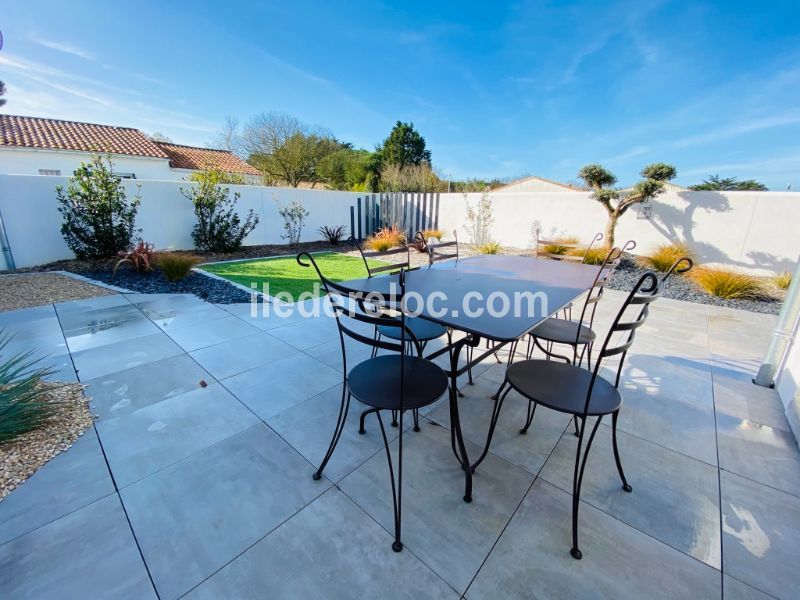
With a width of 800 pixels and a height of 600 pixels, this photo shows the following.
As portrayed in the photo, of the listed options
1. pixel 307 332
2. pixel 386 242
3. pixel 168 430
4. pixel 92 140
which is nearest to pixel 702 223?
pixel 386 242

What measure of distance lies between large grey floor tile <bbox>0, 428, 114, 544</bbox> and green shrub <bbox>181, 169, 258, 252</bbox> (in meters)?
6.37

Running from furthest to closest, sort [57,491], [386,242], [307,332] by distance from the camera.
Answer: [386,242]
[307,332]
[57,491]

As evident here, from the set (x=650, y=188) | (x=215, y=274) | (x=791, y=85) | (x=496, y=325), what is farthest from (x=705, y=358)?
(x=215, y=274)

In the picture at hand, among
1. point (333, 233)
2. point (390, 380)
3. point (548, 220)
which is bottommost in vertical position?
point (390, 380)

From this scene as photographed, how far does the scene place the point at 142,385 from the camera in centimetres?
Result: 208

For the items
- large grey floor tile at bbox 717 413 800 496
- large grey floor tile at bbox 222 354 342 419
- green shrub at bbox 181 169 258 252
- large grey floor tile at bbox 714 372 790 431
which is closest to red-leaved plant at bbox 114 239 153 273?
green shrub at bbox 181 169 258 252

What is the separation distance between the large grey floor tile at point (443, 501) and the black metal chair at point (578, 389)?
0.14 metres

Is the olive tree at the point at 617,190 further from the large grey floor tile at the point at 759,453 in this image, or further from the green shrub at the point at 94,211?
the green shrub at the point at 94,211

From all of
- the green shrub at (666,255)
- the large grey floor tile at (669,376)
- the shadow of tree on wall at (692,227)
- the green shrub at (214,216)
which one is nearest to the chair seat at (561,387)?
the large grey floor tile at (669,376)

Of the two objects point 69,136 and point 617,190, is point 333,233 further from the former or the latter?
point 69,136

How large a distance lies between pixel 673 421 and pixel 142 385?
136 inches

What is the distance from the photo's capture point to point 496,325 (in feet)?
4.01

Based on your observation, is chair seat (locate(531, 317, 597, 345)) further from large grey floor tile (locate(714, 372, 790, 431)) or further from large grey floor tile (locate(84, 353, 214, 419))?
large grey floor tile (locate(84, 353, 214, 419))

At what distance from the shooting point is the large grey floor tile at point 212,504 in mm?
1066
